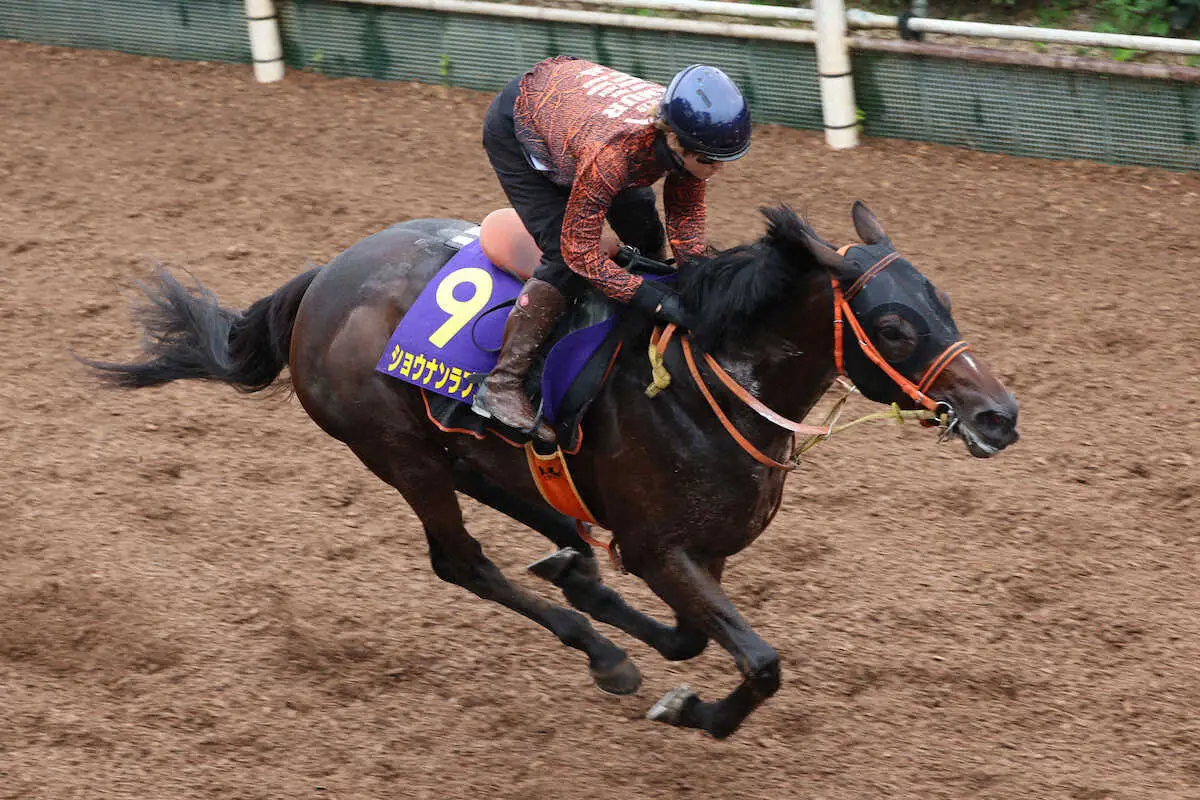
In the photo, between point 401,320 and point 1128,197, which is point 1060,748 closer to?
point 401,320

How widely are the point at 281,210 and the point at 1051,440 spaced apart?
491 cm

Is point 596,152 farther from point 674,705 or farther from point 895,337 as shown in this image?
point 674,705

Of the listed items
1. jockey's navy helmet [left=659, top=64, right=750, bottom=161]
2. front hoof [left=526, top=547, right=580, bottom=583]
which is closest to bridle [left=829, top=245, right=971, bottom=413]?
jockey's navy helmet [left=659, top=64, right=750, bottom=161]

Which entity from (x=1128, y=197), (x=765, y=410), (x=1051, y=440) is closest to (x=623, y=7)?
(x=1128, y=197)

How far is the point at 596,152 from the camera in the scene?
13.1ft

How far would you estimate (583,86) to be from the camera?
4309 mm

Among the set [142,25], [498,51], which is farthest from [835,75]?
[142,25]

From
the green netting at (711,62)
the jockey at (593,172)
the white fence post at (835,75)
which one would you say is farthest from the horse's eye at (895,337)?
the white fence post at (835,75)

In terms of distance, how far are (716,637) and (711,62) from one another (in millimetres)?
6149

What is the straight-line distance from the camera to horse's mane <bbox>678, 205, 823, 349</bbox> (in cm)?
397

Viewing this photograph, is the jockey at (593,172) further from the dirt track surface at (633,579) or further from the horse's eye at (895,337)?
the dirt track surface at (633,579)

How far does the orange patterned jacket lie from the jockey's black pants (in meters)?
0.06

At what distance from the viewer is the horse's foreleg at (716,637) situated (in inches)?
164

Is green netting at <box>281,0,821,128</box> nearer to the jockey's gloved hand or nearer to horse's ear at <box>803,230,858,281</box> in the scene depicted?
the jockey's gloved hand
